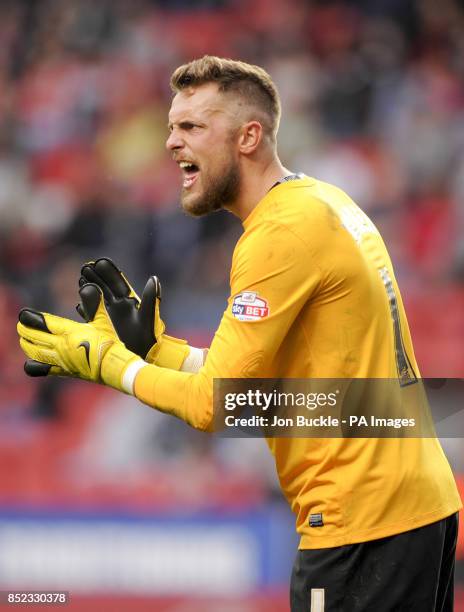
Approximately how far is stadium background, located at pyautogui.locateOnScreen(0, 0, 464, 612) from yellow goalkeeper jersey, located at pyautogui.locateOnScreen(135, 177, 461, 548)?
2947 millimetres

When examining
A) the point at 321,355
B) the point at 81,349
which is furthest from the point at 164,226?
the point at 321,355

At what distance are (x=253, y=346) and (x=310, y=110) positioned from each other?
584 centimetres

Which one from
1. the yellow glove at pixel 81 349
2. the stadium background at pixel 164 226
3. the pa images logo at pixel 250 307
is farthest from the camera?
the stadium background at pixel 164 226

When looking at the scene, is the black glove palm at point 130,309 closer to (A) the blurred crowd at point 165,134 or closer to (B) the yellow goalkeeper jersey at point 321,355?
(B) the yellow goalkeeper jersey at point 321,355

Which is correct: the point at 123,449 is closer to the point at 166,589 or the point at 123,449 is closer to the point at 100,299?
the point at 166,589

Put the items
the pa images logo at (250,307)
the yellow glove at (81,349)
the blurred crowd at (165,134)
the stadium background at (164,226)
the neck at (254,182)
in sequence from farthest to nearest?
the blurred crowd at (165,134) < the stadium background at (164,226) < the neck at (254,182) < the yellow glove at (81,349) < the pa images logo at (250,307)

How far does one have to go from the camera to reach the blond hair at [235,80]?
9.65 ft

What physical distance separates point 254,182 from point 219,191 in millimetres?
100

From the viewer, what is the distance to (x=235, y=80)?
2951mm

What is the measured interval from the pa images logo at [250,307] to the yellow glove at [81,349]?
1.09 ft

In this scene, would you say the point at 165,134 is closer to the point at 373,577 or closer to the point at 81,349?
the point at 81,349

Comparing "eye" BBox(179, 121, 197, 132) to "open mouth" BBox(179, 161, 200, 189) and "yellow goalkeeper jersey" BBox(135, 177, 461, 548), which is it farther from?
"yellow goalkeeper jersey" BBox(135, 177, 461, 548)

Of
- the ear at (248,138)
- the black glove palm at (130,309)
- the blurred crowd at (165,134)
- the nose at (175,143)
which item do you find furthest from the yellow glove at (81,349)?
the blurred crowd at (165,134)

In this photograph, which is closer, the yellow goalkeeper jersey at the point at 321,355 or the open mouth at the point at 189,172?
the yellow goalkeeper jersey at the point at 321,355
